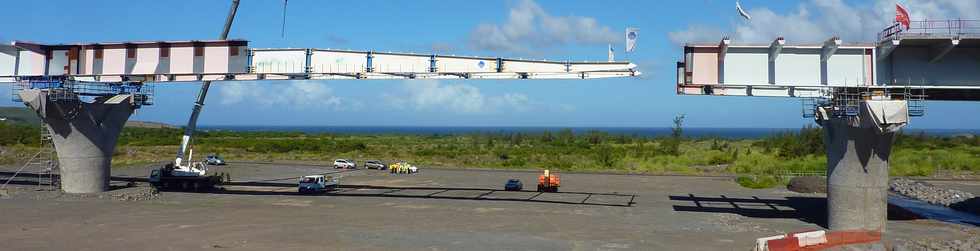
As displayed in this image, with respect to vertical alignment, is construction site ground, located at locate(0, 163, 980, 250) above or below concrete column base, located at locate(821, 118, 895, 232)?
below

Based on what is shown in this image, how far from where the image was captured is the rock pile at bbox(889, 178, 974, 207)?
3994 cm

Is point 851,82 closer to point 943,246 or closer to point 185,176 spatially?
point 943,246

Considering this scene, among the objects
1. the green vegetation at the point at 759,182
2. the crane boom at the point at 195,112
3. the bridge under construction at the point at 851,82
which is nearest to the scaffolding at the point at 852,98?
the bridge under construction at the point at 851,82

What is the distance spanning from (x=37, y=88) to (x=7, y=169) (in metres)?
30.6

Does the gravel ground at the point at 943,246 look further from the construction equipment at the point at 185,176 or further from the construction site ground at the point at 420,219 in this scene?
the construction equipment at the point at 185,176

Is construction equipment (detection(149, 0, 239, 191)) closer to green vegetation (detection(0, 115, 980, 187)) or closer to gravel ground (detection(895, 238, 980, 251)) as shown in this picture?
green vegetation (detection(0, 115, 980, 187))

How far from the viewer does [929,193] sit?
43.3 metres

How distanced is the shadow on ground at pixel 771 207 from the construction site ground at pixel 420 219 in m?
0.05

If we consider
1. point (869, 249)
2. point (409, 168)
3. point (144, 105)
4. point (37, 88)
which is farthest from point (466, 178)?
point (869, 249)

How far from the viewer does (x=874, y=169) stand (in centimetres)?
2575

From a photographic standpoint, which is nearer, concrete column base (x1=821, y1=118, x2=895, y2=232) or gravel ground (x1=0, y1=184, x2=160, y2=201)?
concrete column base (x1=821, y1=118, x2=895, y2=232)

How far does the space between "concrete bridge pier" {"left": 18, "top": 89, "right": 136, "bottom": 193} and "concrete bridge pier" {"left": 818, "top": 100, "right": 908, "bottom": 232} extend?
3209 centimetres

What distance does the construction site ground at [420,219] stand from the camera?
Result: 23.0 metres

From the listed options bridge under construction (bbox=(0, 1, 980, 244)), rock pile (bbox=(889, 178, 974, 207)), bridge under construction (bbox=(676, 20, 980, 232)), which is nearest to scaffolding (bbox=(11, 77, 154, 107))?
bridge under construction (bbox=(0, 1, 980, 244))
